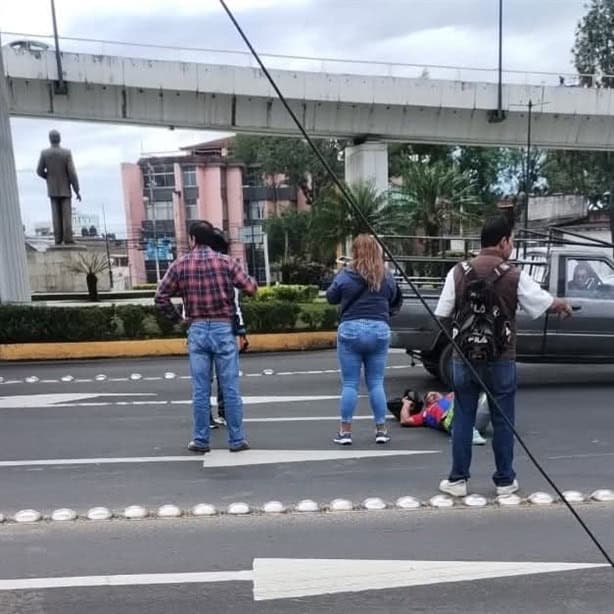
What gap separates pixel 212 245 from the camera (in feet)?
18.9

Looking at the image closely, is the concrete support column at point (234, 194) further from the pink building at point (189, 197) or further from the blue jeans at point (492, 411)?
the blue jeans at point (492, 411)

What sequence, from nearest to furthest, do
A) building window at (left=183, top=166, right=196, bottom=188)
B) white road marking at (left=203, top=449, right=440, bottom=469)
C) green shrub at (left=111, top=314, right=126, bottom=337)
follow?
white road marking at (left=203, top=449, right=440, bottom=469)
green shrub at (left=111, top=314, right=126, bottom=337)
building window at (left=183, top=166, right=196, bottom=188)

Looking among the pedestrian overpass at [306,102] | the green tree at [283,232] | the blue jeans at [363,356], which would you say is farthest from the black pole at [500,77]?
the green tree at [283,232]

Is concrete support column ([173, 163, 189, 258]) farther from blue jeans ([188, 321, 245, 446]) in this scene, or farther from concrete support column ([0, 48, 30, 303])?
blue jeans ([188, 321, 245, 446])

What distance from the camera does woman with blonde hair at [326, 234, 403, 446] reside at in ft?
18.8

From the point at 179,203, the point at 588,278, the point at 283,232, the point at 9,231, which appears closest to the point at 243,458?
the point at 588,278

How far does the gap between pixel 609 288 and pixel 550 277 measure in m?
0.76

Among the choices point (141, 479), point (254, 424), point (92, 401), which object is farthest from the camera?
point (92, 401)

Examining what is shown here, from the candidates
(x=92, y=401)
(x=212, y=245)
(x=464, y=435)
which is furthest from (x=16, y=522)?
(x=92, y=401)

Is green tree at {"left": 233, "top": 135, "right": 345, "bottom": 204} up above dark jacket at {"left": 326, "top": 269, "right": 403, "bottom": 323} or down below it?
above

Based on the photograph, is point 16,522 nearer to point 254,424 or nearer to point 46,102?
point 254,424

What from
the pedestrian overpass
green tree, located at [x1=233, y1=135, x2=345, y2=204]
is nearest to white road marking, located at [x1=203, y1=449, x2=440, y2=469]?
the pedestrian overpass

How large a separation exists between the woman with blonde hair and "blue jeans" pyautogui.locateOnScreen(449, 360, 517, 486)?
1307 mm

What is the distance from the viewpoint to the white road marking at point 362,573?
349cm
